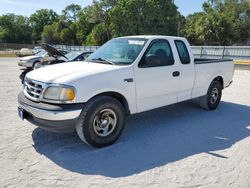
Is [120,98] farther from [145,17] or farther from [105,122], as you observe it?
[145,17]

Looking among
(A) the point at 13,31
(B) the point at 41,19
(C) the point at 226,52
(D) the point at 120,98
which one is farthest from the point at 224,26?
(B) the point at 41,19

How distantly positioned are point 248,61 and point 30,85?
59.5ft

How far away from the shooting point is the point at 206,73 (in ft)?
20.4

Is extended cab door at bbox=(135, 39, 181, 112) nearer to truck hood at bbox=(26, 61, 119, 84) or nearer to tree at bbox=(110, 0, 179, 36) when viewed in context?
Answer: truck hood at bbox=(26, 61, 119, 84)

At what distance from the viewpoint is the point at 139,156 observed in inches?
156

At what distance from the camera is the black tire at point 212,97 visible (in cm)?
655

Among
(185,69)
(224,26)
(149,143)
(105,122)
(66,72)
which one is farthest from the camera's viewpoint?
(224,26)

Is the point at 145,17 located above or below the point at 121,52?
above

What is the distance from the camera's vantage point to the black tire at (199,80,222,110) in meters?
6.55

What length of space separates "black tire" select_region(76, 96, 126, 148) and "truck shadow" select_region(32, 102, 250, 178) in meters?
0.17

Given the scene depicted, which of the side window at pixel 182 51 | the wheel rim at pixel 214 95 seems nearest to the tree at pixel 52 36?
the wheel rim at pixel 214 95

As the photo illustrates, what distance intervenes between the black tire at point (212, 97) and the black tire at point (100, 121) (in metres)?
3.01

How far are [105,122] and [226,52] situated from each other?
18.4m

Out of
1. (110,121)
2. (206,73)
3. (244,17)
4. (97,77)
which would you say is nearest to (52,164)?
(110,121)
